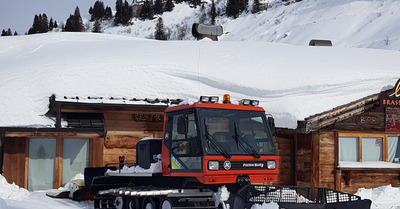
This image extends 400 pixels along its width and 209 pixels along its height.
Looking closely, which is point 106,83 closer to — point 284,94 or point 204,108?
point 284,94

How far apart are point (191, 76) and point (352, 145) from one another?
631cm

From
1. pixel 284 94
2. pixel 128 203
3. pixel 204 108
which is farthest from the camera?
pixel 284 94

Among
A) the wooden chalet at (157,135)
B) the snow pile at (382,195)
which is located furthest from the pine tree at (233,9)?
the snow pile at (382,195)

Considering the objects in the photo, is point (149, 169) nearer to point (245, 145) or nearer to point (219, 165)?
point (219, 165)

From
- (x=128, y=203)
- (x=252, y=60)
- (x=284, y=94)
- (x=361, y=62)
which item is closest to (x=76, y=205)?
(x=128, y=203)

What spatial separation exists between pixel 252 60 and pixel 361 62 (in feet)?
14.8

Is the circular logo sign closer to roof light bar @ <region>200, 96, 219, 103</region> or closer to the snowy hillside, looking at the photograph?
roof light bar @ <region>200, 96, 219, 103</region>

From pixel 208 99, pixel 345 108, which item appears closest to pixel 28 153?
pixel 208 99

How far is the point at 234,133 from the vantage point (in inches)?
396

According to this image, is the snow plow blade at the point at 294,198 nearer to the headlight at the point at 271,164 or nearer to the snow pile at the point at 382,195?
the headlight at the point at 271,164

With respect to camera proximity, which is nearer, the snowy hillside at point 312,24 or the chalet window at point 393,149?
the chalet window at point 393,149

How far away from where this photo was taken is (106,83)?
723 inches

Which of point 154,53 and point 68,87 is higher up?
point 154,53

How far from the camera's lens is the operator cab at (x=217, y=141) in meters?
9.66
